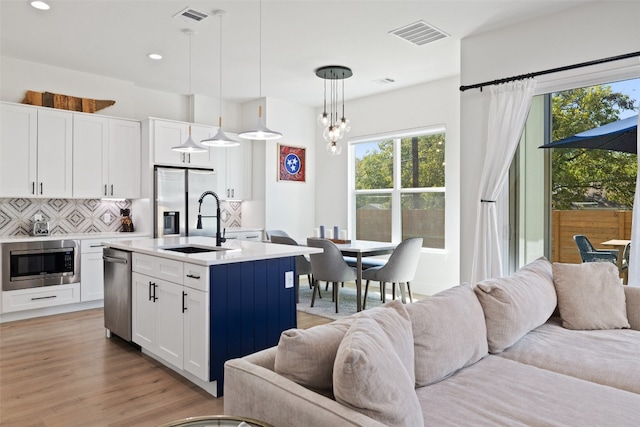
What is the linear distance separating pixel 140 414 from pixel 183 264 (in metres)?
0.95

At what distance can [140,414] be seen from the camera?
2.56m

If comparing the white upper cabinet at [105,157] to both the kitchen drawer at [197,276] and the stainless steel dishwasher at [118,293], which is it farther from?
the kitchen drawer at [197,276]

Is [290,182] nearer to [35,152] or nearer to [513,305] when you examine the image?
[35,152]

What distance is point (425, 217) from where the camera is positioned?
623 centimetres

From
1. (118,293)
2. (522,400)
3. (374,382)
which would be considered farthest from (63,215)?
(522,400)

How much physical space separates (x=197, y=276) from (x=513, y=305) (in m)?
1.93

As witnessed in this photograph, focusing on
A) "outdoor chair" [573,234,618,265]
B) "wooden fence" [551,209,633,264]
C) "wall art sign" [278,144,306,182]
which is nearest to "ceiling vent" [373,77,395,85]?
"wall art sign" [278,144,306,182]

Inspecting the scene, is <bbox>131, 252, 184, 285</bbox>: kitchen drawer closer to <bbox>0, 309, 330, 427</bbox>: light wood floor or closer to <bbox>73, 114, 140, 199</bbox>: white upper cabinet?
<bbox>0, 309, 330, 427</bbox>: light wood floor

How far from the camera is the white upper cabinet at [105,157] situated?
17.5 feet

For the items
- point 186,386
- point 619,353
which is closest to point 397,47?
point 619,353

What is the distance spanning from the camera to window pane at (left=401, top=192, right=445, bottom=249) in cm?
606

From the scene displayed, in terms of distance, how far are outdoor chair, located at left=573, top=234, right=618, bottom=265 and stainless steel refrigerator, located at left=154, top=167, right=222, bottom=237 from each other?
4616 mm

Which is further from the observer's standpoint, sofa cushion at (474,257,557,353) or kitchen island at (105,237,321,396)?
kitchen island at (105,237,321,396)

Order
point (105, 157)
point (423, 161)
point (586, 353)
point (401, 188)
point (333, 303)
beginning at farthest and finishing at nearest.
A: point (401, 188) → point (423, 161) → point (105, 157) → point (333, 303) → point (586, 353)
